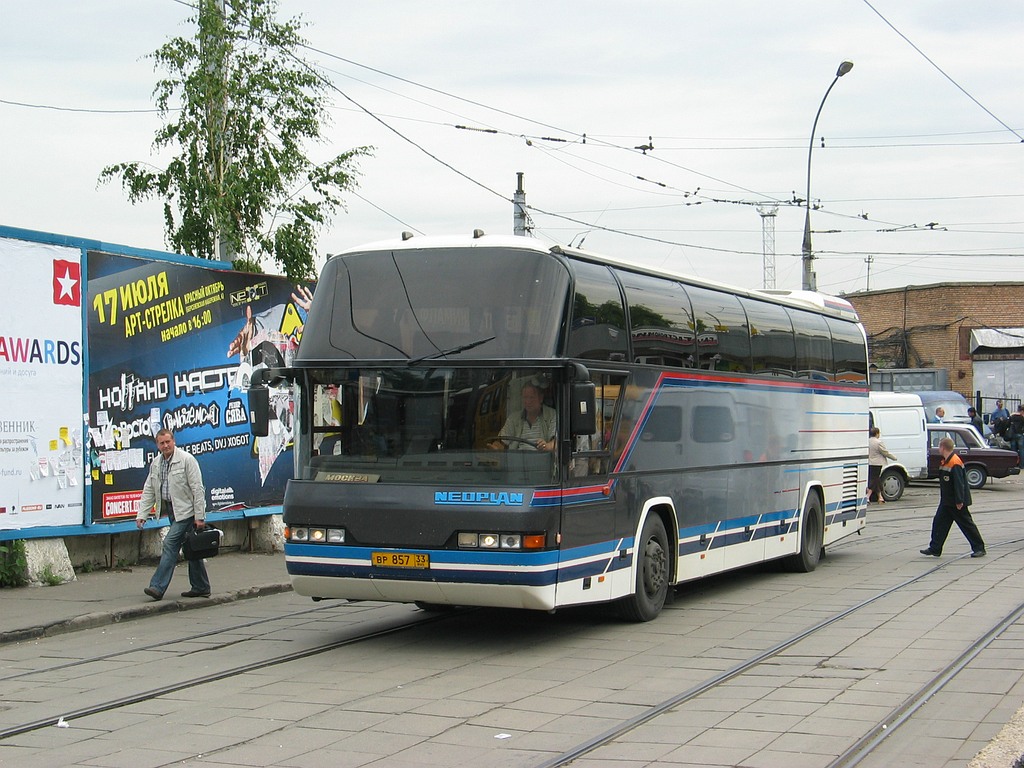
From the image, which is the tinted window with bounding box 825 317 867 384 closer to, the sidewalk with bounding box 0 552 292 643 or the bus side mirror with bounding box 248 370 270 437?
the sidewalk with bounding box 0 552 292 643

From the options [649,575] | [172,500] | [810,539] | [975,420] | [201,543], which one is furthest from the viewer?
[975,420]

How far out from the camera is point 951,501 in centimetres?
1766

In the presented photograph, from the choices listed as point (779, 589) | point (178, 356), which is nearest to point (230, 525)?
point (178, 356)

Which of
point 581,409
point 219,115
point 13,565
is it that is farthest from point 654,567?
Answer: point 219,115

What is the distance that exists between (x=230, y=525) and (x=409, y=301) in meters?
8.31

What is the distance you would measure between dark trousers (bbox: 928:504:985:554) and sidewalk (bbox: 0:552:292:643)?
355 inches

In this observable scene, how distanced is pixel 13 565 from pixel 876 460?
73.3 feet

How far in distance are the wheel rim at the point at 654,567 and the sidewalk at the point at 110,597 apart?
15.6ft

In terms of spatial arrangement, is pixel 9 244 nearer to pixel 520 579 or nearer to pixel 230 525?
pixel 230 525

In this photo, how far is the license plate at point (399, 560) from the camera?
1009 cm

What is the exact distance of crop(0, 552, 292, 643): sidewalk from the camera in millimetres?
11859

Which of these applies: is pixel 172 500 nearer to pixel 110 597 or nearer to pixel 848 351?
pixel 110 597

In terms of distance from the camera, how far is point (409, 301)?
416 inches

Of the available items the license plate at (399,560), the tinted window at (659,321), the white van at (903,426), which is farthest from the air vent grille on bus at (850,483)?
the white van at (903,426)
